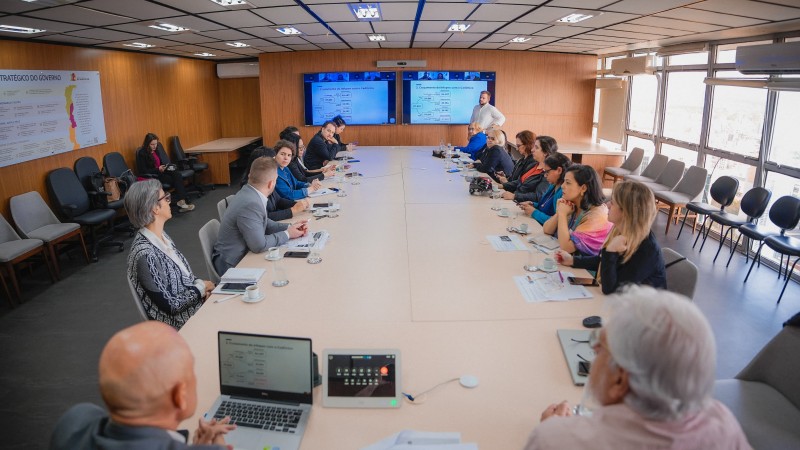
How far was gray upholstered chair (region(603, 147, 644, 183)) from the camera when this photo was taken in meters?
8.71

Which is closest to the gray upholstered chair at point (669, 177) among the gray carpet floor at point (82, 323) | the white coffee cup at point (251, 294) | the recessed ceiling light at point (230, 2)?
the gray carpet floor at point (82, 323)

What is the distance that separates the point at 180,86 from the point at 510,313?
10093 mm

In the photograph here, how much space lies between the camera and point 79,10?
435 cm

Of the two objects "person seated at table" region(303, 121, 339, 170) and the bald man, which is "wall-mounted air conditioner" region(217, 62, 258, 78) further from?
the bald man

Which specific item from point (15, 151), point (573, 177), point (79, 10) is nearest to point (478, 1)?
point (573, 177)

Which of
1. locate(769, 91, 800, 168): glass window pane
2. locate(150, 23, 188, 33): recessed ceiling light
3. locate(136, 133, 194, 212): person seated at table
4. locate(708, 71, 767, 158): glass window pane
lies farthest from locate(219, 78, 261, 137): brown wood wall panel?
locate(769, 91, 800, 168): glass window pane

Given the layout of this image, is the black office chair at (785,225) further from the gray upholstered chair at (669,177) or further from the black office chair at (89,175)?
the black office chair at (89,175)

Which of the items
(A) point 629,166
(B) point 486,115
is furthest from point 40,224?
(A) point 629,166

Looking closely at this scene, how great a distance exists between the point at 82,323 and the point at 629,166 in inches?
342

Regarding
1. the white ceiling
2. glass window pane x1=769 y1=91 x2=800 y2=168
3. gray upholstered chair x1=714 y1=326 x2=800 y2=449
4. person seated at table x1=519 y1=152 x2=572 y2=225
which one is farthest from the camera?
glass window pane x1=769 y1=91 x2=800 y2=168

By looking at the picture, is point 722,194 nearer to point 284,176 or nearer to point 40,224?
point 284,176

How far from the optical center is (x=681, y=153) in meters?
8.35

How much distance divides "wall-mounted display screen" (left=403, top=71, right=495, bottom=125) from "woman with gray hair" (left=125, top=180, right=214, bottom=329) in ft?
27.0

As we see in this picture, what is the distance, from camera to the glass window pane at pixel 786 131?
19.1 feet
